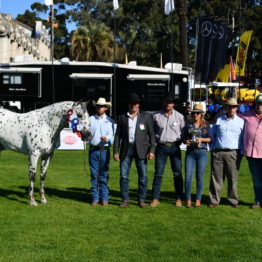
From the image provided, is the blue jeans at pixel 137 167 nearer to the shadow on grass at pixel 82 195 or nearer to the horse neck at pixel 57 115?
the shadow on grass at pixel 82 195

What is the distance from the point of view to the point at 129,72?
24.5m

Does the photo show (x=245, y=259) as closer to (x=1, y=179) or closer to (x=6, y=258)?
(x=6, y=258)

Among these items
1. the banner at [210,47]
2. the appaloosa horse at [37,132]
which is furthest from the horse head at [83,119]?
the banner at [210,47]

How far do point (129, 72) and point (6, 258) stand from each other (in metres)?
18.7

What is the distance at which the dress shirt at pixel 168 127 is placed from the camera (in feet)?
30.9

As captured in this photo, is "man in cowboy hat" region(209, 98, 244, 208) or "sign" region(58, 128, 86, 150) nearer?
"man in cowboy hat" region(209, 98, 244, 208)

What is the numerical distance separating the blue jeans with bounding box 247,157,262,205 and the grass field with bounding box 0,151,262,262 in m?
0.33

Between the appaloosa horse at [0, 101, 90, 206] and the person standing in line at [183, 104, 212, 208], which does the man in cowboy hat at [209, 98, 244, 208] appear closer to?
the person standing in line at [183, 104, 212, 208]

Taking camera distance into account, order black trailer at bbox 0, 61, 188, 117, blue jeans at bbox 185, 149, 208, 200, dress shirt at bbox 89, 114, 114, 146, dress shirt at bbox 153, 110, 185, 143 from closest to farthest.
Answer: dress shirt at bbox 153, 110, 185, 143
blue jeans at bbox 185, 149, 208, 200
dress shirt at bbox 89, 114, 114, 146
black trailer at bbox 0, 61, 188, 117

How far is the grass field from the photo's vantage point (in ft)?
21.7

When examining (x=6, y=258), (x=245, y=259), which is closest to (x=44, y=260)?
(x=6, y=258)

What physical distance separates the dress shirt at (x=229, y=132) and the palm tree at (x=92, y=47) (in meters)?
47.7

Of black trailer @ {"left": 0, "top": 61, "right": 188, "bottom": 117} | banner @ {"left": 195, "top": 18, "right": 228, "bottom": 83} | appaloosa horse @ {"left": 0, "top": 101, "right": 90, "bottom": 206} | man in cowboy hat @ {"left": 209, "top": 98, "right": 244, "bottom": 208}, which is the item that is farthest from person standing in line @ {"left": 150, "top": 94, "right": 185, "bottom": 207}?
black trailer @ {"left": 0, "top": 61, "right": 188, "bottom": 117}

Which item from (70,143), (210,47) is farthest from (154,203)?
(210,47)
